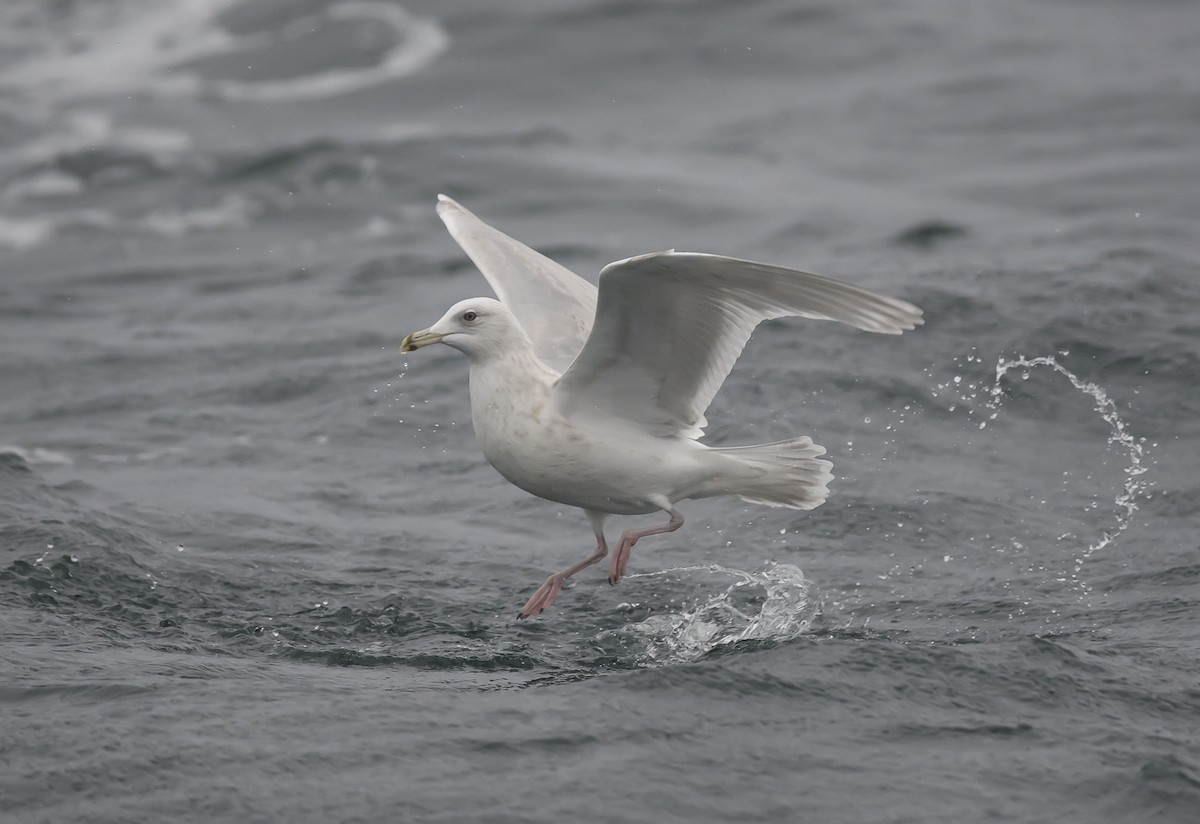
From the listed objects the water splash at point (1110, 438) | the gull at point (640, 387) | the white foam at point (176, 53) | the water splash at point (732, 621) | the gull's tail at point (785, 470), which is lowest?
the water splash at point (732, 621)

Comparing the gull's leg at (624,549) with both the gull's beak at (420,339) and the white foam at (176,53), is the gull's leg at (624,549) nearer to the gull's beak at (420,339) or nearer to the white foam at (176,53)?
the gull's beak at (420,339)

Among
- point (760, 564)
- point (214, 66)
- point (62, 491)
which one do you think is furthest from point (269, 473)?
point (214, 66)

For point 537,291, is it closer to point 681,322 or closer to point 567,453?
point 567,453

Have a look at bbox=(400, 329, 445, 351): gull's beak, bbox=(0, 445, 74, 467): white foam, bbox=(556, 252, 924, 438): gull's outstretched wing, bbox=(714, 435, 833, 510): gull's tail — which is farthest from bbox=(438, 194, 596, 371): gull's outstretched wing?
bbox=(0, 445, 74, 467): white foam

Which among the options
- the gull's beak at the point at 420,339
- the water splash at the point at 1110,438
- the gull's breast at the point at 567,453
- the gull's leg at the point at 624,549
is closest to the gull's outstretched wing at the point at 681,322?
the gull's breast at the point at 567,453

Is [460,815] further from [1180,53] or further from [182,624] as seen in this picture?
[1180,53]

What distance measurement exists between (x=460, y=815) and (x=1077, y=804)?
216 centimetres

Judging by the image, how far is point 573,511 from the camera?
33.2 feet

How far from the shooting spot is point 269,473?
35.5 ft

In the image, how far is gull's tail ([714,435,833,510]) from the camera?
7703 mm

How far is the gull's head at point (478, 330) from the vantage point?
7.37 metres

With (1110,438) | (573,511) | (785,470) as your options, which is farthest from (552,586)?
(1110,438)

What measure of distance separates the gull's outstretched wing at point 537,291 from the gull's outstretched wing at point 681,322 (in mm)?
692

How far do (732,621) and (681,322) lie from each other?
5.10 ft
